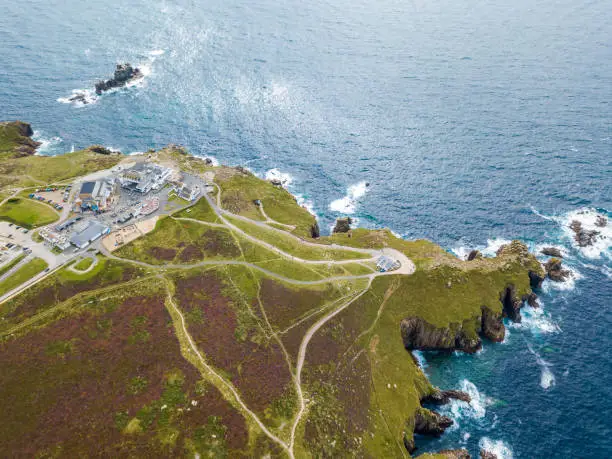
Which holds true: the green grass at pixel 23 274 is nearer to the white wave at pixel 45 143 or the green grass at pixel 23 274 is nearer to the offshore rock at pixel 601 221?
the white wave at pixel 45 143

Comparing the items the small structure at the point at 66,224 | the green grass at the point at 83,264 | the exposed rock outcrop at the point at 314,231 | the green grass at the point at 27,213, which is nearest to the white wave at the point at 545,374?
the exposed rock outcrop at the point at 314,231

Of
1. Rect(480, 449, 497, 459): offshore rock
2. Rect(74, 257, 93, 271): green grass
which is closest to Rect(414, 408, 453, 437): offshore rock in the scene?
Rect(480, 449, 497, 459): offshore rock

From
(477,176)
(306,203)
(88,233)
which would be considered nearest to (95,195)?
(88,233)

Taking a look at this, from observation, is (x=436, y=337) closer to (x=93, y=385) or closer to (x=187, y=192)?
(x=93, y=385)

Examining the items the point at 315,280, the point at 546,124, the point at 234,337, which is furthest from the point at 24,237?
the point at 546,124

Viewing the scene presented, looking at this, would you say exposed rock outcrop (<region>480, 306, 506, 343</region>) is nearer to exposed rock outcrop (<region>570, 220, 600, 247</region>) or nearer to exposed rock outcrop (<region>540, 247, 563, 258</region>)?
exposed rock outcrop (<region>540, 247, 563, 258</region>)

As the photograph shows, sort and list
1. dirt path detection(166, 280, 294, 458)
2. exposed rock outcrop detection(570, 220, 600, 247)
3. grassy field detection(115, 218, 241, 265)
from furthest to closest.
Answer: exposed rock outcrop detection(570, 220, 600, 247) → grassy field detection(115, 218, 241, 265) → dirt path detection(166, 280, 294, 458)
